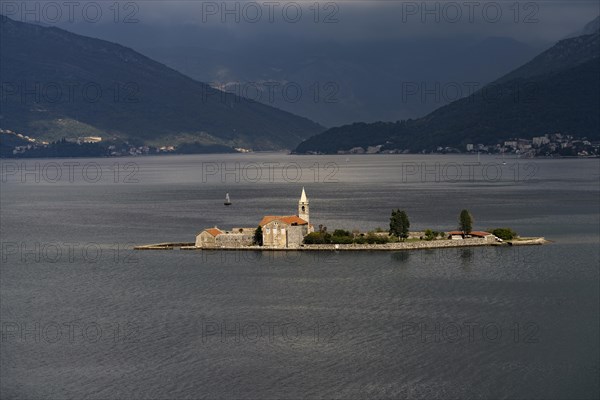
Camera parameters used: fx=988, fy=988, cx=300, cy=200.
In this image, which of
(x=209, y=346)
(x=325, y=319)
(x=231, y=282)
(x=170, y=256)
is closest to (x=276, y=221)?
(x=170, y=256)

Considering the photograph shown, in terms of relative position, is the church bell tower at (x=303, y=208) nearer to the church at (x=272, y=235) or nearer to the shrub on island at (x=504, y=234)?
the church at (x=272, y=235)

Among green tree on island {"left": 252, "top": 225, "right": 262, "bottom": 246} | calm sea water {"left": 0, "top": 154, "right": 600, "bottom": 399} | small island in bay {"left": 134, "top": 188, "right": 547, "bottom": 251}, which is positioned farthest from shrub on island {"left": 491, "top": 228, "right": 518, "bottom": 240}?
green tree on island {"left": 252, "top": 225, "right": 262, "bottom": 246}

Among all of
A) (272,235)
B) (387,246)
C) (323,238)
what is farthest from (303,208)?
(387,246)

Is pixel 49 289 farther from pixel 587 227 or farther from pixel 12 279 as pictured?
pixel 587 227

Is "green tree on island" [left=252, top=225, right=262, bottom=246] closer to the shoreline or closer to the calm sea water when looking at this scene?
the shoreline

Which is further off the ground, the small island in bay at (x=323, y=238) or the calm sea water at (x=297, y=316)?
the small island in bay at (x=323, y=238)

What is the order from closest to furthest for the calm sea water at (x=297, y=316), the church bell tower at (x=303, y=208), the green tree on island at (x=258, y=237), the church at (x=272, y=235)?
the calm sea water at (x=297, y=316)
the church at (x=272, y=235)
the green tree on island at (x=258, y=237)
the church bell tower at (x=303, y=208)

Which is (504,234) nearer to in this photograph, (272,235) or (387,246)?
(387,246)

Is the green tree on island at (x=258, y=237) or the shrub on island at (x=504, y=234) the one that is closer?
the green tree on island at (x=258, y=237)

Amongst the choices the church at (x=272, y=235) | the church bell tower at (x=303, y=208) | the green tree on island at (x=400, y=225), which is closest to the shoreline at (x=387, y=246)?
the church at (x=272, y=235)
